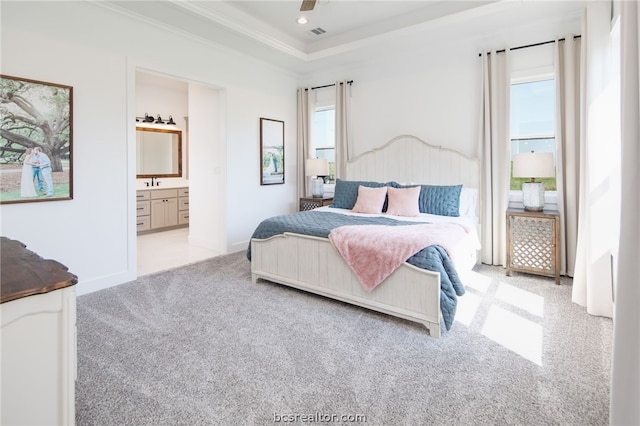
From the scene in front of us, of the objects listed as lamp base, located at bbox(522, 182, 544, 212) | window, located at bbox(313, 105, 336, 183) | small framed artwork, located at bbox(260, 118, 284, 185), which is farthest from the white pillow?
small framed artwork, located at bbox(260, 118, 284, 185)

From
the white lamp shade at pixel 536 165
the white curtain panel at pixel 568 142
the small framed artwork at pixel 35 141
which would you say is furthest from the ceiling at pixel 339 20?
the white lamp shade at pixel 536 165

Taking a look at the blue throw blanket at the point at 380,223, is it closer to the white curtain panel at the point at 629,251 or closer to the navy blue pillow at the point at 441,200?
the navy blue pillow at the point at 441,200

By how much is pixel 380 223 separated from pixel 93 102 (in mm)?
3014

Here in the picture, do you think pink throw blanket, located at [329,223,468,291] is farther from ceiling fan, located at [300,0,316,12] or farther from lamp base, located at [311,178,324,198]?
lamp base, located at [311,178,324,198]

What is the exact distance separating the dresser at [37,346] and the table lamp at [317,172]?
422 centimetres

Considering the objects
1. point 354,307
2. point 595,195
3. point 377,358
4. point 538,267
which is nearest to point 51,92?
point 354,307

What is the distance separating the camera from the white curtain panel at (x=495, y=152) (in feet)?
13.1

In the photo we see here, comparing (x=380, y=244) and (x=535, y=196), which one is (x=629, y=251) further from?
(x=535, y=196)

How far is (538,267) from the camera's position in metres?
3.59

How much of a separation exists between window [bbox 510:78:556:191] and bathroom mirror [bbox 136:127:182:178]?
608 centimetres

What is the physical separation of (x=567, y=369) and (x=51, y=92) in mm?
4405

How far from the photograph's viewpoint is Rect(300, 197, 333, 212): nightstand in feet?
17.0

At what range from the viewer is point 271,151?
5.45 m

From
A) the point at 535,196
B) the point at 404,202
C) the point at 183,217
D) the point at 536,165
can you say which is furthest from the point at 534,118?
the point at 183,217
